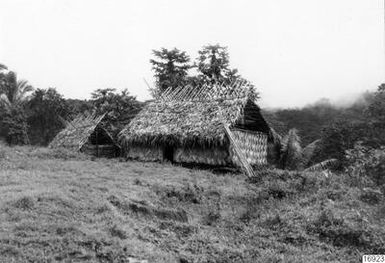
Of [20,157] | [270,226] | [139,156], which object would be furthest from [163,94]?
[270,226]

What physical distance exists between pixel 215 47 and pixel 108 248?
83.9 feet

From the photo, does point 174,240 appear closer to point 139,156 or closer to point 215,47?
point 139,156

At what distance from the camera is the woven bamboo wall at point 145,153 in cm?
1962

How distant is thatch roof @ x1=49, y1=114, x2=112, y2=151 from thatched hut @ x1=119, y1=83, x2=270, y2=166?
204 cm

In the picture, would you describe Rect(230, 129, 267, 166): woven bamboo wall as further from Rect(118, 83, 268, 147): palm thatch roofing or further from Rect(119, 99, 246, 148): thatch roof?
Rect(119, 99, 246, 148): thatch roof

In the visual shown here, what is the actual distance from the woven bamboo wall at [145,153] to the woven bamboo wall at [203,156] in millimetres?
1139

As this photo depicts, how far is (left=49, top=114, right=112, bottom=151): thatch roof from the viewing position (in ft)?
70.6

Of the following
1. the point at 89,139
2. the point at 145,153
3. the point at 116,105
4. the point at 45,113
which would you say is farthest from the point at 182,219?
the point at 45,113

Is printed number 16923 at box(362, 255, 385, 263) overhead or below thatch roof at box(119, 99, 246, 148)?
below

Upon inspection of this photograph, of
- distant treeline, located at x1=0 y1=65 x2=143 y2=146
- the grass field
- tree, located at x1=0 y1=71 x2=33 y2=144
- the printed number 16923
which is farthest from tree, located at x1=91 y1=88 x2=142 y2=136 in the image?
the printed number 16923

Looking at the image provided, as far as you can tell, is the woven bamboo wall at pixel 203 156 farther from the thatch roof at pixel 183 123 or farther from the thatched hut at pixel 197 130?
the thatch roof at pixel 183 123

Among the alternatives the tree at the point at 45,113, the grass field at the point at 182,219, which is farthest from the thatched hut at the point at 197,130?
the tree at the point at 45,113

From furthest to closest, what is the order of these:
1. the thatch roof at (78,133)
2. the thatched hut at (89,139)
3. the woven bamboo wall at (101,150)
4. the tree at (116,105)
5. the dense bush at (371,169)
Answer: the tree at (116,105)
the woven bamboo wall at (101,150)
the thatched hut at (89,139)
the thatch roof at (78,133)
the dense bush at (371,169)

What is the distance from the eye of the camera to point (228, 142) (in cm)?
1703
